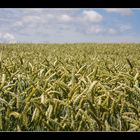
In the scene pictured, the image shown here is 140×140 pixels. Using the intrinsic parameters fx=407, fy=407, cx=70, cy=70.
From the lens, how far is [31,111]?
9.38 ft

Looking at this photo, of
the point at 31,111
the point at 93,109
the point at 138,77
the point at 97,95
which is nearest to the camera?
the point at 93,109

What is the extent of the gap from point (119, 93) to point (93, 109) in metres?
0.42

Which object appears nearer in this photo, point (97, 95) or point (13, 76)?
point (97, 95)
